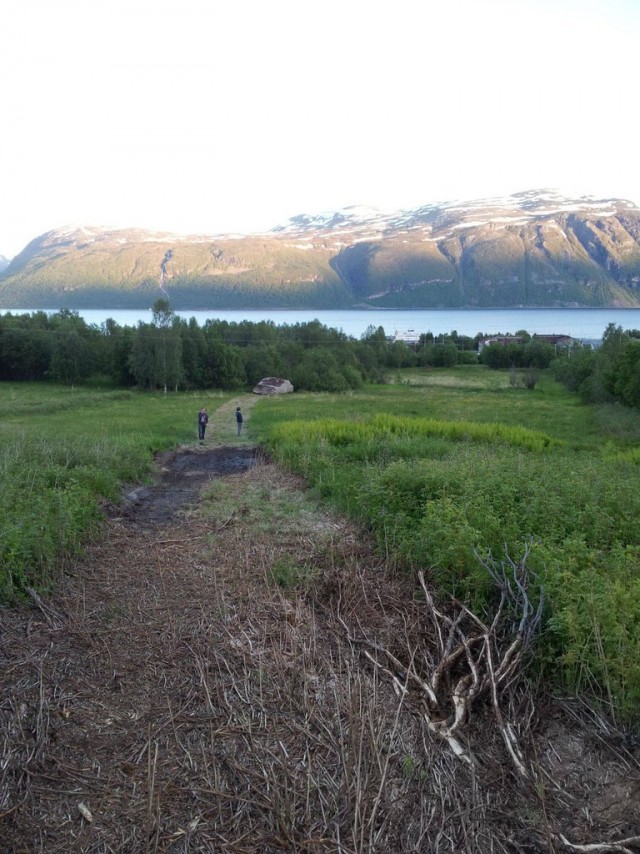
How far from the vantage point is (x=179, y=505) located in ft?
44.9

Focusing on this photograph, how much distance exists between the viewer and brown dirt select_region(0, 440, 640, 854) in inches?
173

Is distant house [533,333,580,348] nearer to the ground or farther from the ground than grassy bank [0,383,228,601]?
nearer to the ground

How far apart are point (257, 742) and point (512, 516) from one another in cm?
556

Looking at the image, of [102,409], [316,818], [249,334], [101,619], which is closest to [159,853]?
[316,818]

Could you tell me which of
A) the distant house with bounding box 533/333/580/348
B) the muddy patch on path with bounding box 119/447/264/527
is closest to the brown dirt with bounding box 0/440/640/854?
the muddy patch on path with bounding box 119/447/264/527

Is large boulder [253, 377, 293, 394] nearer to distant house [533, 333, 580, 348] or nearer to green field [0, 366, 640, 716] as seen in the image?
green field [0, 366, 640, 716]

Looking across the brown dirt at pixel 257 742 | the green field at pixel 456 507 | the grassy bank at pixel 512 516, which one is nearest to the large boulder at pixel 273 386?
the green field at pixel 456 507

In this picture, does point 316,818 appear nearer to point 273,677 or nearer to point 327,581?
point 273,677

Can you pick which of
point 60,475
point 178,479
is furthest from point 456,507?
point 178,479

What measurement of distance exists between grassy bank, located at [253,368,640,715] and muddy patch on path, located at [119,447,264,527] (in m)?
1.50

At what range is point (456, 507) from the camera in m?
9.71

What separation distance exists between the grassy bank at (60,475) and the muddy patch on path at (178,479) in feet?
1.78

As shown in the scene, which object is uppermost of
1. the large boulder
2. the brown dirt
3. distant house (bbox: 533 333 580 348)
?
the brown dirt

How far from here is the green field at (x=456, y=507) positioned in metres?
6.12
